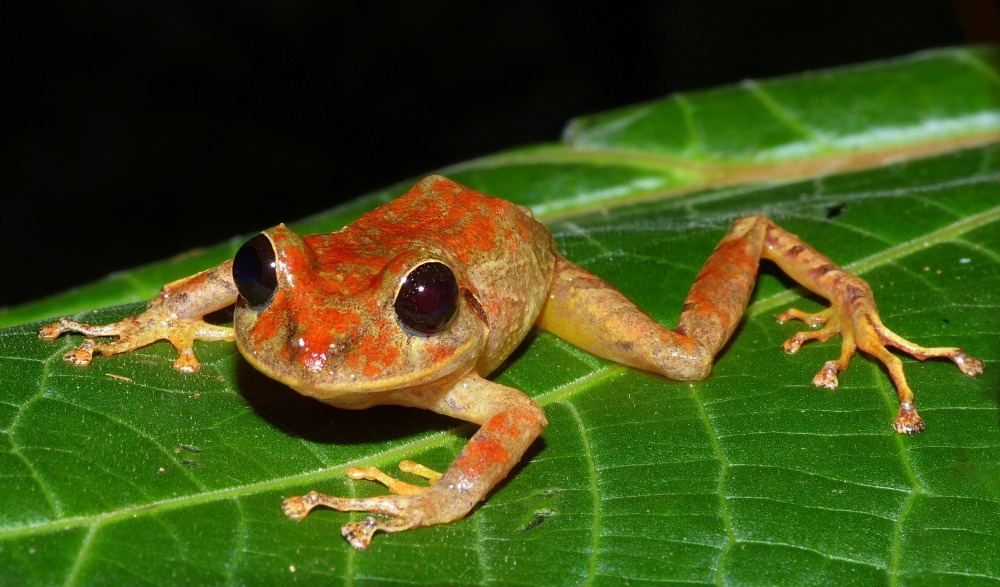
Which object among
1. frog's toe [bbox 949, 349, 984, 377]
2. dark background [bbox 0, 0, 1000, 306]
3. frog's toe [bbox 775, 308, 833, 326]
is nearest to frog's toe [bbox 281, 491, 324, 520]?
frog's toe [bbox 775, 308, 833, 326]

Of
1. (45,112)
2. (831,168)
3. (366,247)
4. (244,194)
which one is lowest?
(244,194)

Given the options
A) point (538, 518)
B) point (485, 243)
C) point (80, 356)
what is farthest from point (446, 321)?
point (80, 356)

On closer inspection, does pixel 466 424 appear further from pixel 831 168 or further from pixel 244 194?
pixel 244 194

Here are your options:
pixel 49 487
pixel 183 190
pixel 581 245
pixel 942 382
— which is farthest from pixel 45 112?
pixel 942 382

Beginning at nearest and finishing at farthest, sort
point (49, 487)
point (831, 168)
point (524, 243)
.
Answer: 1. point (49, 487)
2. point (524, 243)
3. point (831, 168)

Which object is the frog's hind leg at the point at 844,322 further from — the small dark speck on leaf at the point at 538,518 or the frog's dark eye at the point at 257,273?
the frog's dark eye at the point at 257,273

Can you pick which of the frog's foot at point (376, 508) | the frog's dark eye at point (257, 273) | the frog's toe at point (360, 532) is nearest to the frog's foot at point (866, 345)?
the frog's foot at point (376, 508)

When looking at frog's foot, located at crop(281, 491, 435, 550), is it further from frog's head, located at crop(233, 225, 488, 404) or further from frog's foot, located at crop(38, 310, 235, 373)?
frog's foot, located at crop(38, 310, 235, 373)

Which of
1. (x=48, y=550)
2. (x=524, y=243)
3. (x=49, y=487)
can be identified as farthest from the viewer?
(x=524, y=243)
